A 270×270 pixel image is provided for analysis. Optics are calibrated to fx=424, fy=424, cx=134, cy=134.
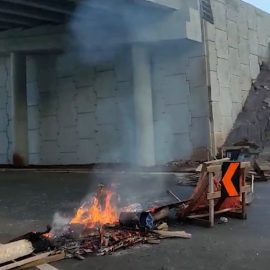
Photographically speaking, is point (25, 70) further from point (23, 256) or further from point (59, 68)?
point (23, 256)

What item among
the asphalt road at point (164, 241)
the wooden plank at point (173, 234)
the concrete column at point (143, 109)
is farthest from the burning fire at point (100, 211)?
the concrete column at point (143, 109)

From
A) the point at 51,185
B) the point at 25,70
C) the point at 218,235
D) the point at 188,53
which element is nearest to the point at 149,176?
the point at 51,185

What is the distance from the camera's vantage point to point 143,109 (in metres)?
14.3

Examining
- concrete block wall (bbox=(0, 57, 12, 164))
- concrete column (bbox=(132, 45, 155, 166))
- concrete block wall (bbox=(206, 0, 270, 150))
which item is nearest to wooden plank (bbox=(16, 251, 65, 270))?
concrete column (bbox=(132, 45, 155, 166))

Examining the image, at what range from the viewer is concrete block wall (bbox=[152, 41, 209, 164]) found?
46.0 ft

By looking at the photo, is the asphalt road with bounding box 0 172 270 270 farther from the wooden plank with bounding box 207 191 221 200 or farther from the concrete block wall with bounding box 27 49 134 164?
the concrete block wall with bounding box 27 49 134 164

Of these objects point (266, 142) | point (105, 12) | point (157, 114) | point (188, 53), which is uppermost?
point (105, 12)

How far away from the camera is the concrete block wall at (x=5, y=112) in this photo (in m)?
18.8

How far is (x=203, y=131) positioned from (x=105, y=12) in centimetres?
490

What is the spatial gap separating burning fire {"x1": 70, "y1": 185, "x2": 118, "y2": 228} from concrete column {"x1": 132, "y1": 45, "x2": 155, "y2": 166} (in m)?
8.36

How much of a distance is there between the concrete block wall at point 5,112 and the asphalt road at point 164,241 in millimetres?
8296

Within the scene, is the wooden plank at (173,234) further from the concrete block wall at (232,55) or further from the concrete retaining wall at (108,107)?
the concrete block wall at (232,55)

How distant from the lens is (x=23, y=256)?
4.42 m

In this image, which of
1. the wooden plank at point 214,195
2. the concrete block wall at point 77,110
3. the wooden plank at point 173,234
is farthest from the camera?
the concrete block wall at point 77,110
